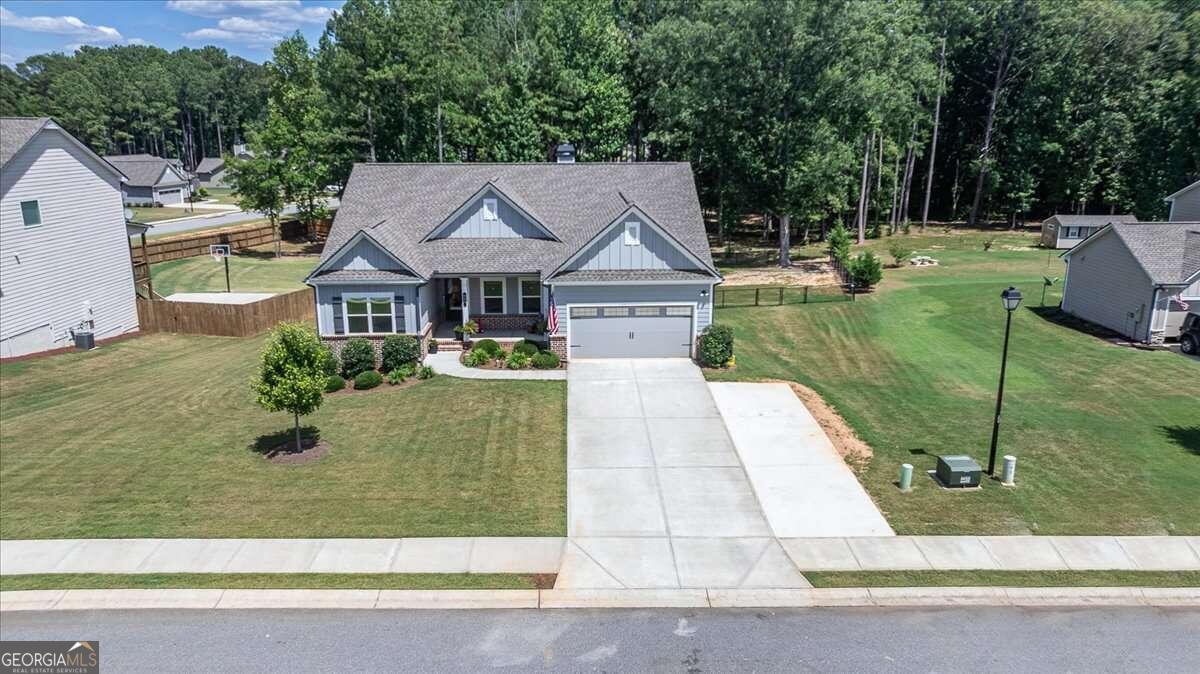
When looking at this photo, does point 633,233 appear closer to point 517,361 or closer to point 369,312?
point 517,361

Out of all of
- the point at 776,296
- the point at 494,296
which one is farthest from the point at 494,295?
the point at 776,296

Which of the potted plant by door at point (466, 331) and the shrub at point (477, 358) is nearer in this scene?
the shrub at point (477, 358)

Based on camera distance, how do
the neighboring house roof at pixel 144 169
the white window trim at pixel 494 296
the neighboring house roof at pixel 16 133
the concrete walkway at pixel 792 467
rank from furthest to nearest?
the neighboring house roof at pixel 144 169
the white window trim at pixel 494 296
the neighboring house roof at pixel 16 133
the concrete walkway at pixel 792 467

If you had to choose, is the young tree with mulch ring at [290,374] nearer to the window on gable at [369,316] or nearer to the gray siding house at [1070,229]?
the window on gable at [369,316]

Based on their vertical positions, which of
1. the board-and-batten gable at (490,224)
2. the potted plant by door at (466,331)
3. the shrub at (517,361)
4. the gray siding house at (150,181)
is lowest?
the shrub at (517,361)

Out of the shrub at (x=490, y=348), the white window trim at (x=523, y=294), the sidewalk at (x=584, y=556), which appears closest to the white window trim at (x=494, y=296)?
the white window trim at (x=523, y=294)

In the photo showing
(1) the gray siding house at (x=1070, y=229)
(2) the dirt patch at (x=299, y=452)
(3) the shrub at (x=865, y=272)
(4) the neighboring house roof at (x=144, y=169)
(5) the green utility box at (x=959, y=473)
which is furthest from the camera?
(4) the neighboring house roof at (x=144, y=169)

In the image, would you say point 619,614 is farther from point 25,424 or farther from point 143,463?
point 25,424
